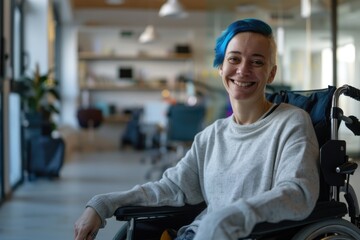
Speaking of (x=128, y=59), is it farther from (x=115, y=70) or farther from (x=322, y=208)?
(x=322, y=208)

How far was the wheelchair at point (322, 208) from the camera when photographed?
63.6 inches

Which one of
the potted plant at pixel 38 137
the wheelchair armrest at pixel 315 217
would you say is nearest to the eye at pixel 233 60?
the wheelchair armrest at pixel 315 217

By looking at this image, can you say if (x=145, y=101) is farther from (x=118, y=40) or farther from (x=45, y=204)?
(x=45, y=204)

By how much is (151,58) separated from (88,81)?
4.68 feet

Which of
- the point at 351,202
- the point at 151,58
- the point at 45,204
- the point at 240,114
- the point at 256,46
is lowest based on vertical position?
the point at 45,204

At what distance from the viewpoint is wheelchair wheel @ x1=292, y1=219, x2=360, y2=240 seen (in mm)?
1610

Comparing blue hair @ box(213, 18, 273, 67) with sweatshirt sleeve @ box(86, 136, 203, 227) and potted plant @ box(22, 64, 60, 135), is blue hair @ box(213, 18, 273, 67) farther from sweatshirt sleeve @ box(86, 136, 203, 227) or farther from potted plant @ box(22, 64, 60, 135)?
potted plant @ box(22, 64, 60, 135)

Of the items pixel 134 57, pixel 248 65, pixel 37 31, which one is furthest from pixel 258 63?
pixel 134 57

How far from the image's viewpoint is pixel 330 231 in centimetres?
165

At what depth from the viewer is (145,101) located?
12.8 metres

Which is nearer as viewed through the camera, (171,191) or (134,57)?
(171,191)

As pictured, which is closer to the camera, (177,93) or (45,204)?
(45,204)

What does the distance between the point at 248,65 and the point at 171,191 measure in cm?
51

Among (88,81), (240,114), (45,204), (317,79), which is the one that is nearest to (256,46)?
(240,114)
